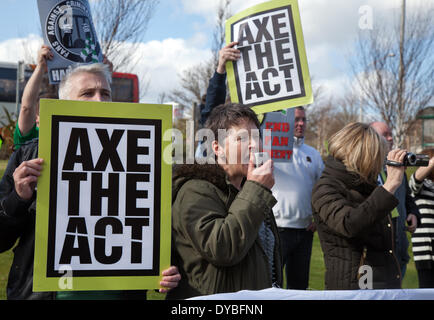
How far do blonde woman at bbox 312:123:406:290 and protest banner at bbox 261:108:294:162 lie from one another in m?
1.07

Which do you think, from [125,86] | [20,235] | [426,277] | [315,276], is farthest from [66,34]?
[125,86]

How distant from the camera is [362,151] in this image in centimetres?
274

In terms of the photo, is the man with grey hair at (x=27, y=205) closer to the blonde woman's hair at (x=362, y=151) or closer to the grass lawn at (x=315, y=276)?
the blonde woman's hair at (x=362, y=151)

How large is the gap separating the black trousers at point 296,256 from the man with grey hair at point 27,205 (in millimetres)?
2303

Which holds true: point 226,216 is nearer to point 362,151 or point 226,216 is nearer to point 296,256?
point 362,151

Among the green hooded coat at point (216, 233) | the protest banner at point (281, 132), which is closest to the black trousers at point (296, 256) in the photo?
the protest banner at point (281, 132)

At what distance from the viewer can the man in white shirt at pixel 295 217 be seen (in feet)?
13.5

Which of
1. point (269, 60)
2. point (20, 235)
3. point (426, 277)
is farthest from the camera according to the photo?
point (426, 277)

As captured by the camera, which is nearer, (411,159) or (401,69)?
(411,159)

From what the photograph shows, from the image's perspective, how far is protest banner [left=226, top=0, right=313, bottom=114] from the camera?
2904 mm

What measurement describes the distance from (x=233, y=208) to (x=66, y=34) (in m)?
1.82

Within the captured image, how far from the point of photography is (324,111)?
42156 millimetres
